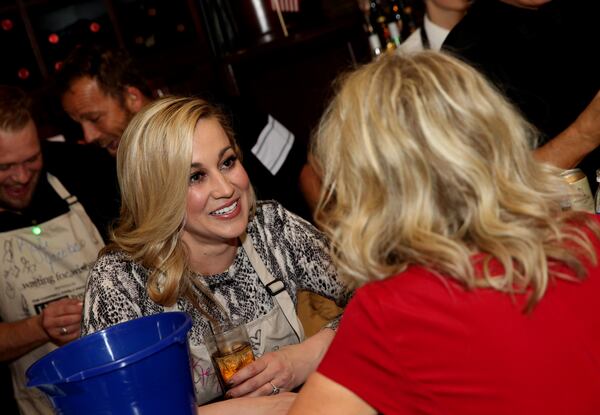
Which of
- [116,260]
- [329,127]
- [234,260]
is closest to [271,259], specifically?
[234,260]

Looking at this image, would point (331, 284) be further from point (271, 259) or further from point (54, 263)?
point (54, 263)

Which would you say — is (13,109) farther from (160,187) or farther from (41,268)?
(160,187)

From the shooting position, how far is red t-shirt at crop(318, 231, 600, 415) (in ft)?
3.51

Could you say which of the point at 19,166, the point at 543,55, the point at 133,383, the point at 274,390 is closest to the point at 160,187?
the point at 274,390

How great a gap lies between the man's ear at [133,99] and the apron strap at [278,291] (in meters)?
1.03

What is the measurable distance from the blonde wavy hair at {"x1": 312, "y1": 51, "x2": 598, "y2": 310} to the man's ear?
1.83 metres

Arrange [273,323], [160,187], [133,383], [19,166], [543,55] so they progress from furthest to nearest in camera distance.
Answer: [19,166]
[543,55]
[273,323]
[160,187]
[133,383]

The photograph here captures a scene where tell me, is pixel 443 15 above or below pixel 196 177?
above

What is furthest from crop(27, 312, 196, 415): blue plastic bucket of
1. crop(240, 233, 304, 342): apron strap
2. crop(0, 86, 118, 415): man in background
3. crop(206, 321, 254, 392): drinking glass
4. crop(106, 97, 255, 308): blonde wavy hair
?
crop(0, 86, 118, 415): man in background

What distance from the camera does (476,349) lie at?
1074mm

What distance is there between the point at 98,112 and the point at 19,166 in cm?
37

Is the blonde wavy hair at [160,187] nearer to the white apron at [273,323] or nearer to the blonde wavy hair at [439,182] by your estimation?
the white apron at [273,323]

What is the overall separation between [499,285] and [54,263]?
82.5 inches

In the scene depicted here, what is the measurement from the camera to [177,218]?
1.99 m
